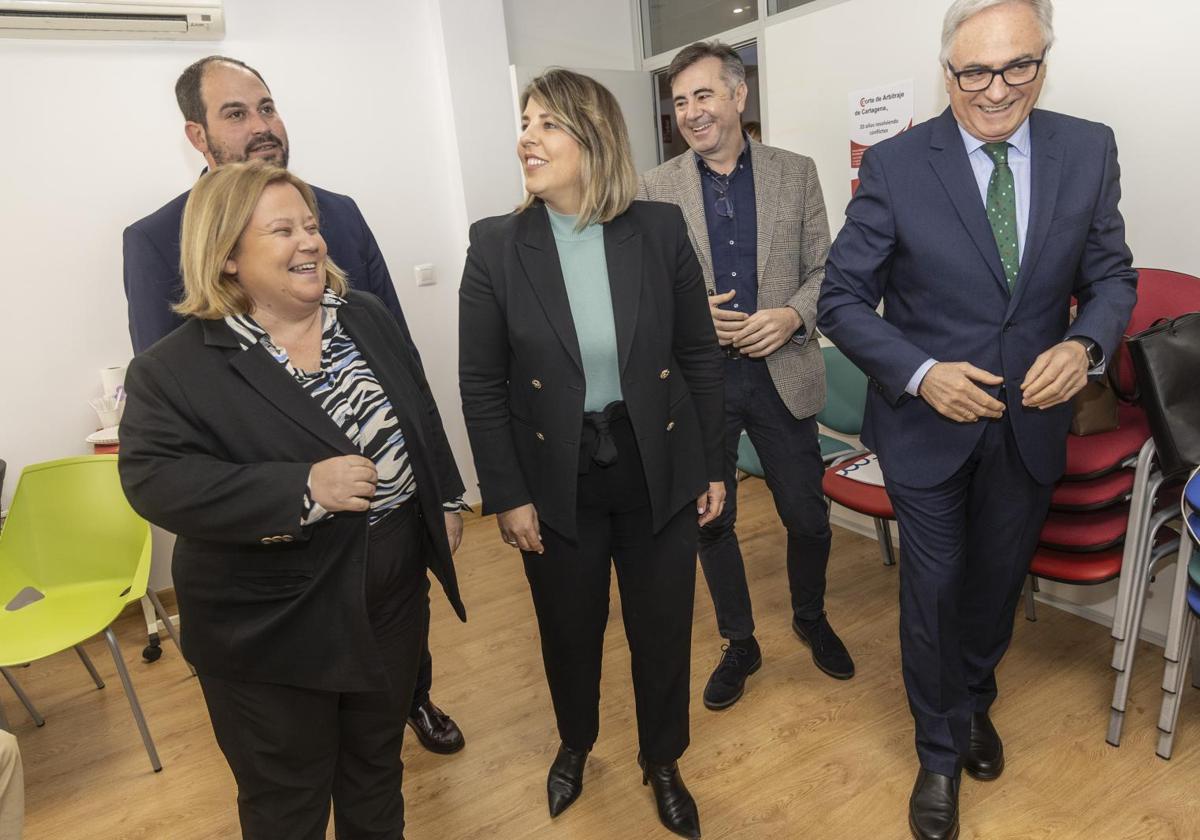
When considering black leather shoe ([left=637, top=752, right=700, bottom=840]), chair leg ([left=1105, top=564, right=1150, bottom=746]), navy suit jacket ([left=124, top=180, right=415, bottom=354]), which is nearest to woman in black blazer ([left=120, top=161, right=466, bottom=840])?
navy suit jacket ([left=124, top=180, right=415, bottom=354])

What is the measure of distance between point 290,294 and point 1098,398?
207 cm

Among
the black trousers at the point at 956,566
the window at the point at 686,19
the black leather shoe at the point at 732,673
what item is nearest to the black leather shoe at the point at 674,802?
the black leather shoe at the point at 732,673

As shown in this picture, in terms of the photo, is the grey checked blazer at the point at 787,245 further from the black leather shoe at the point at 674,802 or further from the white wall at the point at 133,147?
the white wall at the point at 133,147

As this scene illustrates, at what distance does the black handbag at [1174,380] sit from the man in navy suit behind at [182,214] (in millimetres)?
1802

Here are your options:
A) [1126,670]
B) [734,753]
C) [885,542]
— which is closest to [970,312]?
[1126,670]

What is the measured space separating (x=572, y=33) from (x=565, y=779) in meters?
4.11

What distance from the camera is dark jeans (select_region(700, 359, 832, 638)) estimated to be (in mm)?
2400

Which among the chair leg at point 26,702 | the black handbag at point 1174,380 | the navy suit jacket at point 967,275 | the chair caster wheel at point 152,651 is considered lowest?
the chair caster wheel at point 152,651

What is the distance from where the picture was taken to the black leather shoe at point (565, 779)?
2131 mm

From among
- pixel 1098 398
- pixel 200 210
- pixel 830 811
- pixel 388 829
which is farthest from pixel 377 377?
pixel 1098 398

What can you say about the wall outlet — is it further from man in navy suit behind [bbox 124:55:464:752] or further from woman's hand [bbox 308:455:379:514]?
woman's hand [bbox 308:455:379:514]

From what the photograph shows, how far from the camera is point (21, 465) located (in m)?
3.47

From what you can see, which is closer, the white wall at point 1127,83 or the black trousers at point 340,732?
the black trousers at point 340,732

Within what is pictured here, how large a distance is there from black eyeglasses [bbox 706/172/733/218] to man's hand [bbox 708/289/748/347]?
9.7 inches
